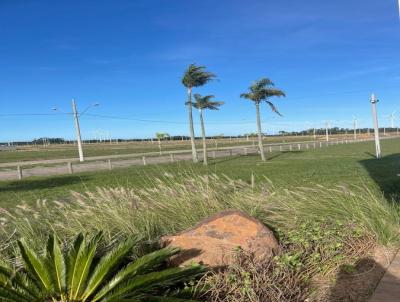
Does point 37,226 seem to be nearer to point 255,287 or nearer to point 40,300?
point 40,300

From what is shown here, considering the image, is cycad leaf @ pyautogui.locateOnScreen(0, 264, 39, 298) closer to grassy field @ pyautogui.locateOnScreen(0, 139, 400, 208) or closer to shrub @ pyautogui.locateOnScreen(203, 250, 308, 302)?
shrub @ pyautogui.locateOnScreen(203, 250, 308, 302)

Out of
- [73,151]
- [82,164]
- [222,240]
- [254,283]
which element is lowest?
[254,283]

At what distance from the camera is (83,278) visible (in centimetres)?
326

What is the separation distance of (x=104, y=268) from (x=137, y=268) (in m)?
0.25

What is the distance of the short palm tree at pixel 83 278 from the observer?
313cm

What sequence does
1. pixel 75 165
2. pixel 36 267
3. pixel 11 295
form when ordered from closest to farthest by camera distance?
1. pixel 11 295
2. pixel 36 267
3. pixel 75 165

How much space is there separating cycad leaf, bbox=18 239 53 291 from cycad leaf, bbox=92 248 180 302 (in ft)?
1.30

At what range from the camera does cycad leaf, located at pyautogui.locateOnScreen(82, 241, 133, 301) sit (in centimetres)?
324

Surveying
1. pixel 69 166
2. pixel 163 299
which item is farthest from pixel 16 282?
pixel 69 166

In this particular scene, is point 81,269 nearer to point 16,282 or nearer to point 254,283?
point 16,282

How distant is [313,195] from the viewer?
19.2 feet

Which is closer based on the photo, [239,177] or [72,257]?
[72,257]

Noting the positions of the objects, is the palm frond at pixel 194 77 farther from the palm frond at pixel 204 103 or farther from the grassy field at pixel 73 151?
the grassy field at pixel 73 151

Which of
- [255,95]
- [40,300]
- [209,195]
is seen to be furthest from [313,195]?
[255,95]
